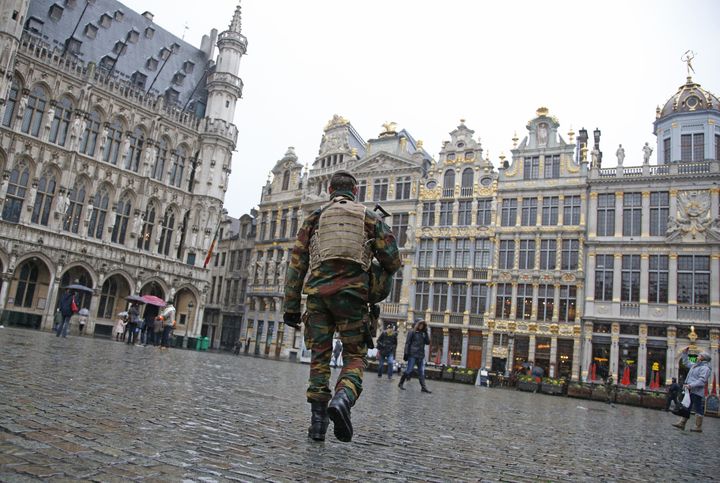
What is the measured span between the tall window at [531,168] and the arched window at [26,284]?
1180 inches

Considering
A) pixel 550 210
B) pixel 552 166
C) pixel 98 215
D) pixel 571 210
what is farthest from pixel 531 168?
pixel 98 215

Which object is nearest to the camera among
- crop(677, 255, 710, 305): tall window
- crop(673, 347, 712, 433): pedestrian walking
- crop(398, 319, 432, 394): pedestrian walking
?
crop(673, 347, 712, 433): pedestrian walking

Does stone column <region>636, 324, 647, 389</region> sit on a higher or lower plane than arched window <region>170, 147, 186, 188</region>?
lower

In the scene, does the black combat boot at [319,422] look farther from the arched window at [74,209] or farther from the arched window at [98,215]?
the arched window at [98,215]

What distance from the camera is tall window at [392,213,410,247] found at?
4022 cm

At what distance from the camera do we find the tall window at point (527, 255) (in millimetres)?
35156

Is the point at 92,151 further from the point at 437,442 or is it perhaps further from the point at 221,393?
the point at 437,442

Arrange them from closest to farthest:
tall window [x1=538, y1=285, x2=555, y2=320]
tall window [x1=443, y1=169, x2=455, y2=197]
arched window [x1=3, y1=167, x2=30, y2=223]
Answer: arched window [x1=3, y1=167, x2=30, y2=223], tall window [x1=538, y1=285, x2=555, y2=320], tall window [x1=443, y1=169, x2=455, y2=197]

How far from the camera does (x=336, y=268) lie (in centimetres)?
477

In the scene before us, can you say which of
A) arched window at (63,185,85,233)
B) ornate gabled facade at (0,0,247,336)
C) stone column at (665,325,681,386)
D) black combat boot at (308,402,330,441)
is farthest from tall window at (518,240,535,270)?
black combat boot at (308,402,330,441)

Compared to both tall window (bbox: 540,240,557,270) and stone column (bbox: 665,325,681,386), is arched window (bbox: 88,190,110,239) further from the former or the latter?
stone column (bbox: 665,325,681,386)

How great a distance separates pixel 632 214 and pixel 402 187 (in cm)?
1516

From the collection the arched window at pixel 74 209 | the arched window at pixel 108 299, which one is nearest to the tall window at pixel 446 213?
the arched window at pixel 108 299

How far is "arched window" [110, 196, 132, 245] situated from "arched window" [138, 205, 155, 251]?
1.21 meters
